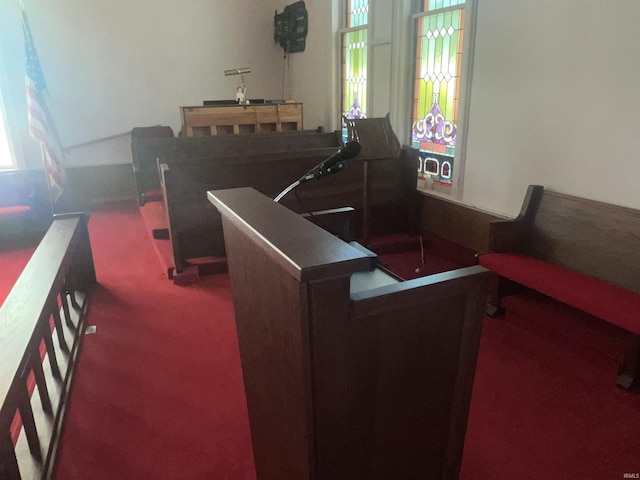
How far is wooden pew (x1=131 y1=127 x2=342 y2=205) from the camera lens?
4.03m

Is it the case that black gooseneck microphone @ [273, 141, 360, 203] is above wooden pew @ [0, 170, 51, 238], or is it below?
above

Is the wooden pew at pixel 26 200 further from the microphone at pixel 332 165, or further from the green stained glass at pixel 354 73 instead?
the microphone at pixel 332 165

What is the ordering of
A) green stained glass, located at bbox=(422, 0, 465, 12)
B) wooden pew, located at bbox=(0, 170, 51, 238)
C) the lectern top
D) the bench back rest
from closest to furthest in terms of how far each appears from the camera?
the lectern top, the bench back rest, green stained glass, located at bbox=(422, 0, 465, 12), wooden pew, located at bbox=(0, 170, 51, 238)

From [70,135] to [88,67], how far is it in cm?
80

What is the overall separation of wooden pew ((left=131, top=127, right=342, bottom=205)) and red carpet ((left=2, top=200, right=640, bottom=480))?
157 centimetres

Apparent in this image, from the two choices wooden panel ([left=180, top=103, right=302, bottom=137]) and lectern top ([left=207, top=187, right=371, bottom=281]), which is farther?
wooden panel ([left=180, top=103, right=302, bottom=137])

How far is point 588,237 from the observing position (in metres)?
2.46

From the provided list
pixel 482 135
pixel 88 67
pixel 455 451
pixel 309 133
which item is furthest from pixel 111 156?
pixel 455 451

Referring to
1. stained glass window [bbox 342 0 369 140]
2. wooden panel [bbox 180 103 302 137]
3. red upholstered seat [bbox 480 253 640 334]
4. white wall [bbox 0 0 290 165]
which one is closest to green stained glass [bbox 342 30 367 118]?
stained glass window [bbox 342 0 369 140]

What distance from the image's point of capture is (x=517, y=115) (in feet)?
9.70

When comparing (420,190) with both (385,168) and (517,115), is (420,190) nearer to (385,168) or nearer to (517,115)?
(385,168)

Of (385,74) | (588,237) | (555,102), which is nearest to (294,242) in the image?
(588,237)

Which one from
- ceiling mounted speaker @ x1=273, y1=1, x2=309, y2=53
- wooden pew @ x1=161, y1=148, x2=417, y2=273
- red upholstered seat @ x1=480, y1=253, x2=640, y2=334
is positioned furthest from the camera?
ceiling mounted speaker @ x1=273, y1=1, x2=309, y2=53

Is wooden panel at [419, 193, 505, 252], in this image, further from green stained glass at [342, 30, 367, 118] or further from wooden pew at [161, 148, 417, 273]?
green stained glass at [342, 30, 367, 118]
